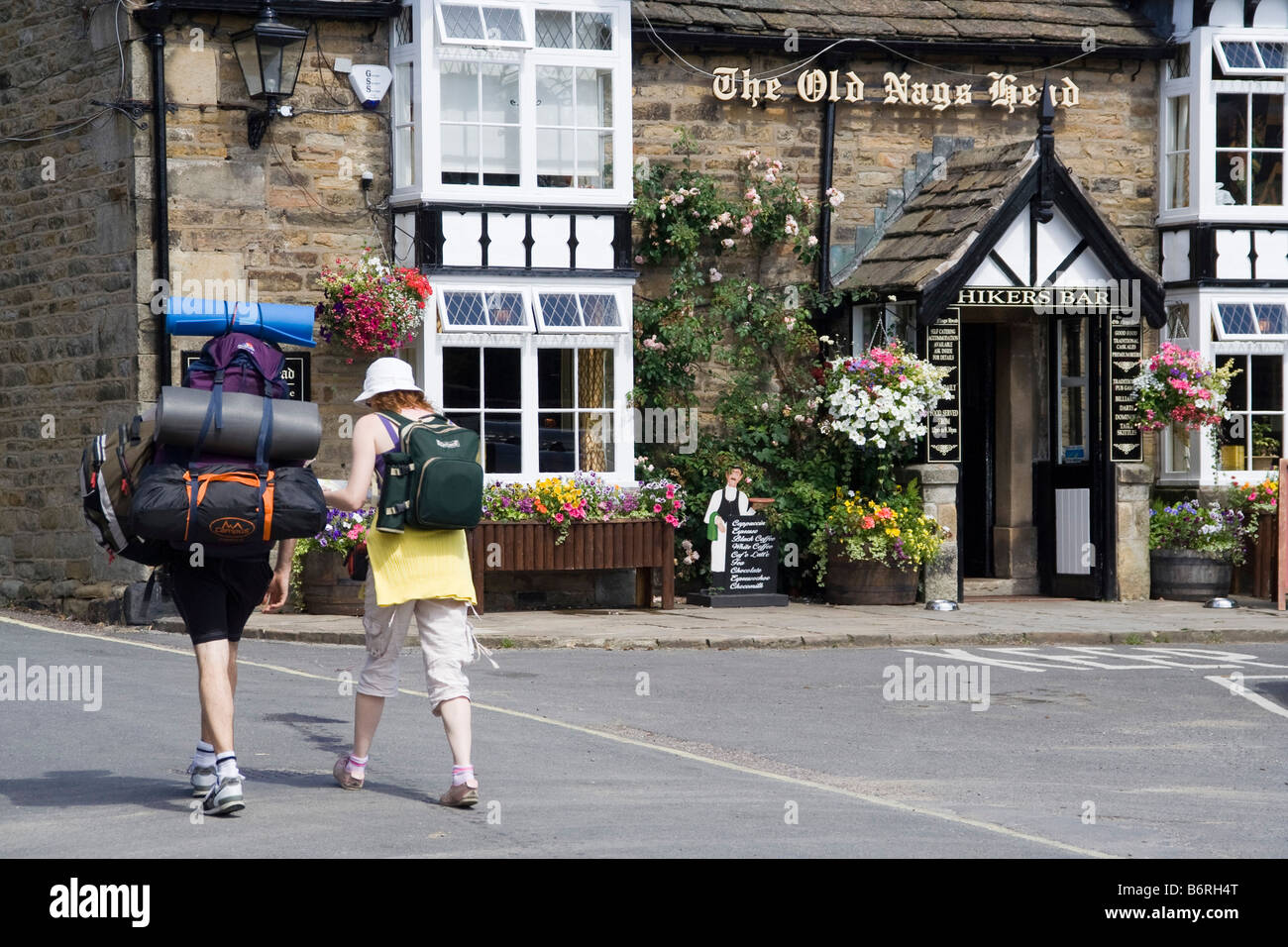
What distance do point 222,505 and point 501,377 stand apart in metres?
10.0

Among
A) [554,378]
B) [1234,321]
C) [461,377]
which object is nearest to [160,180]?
[461,377]

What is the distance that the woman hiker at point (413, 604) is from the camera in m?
6.96

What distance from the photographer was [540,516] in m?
15.8

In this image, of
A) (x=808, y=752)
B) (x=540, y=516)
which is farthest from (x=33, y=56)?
(x=808, y=752)

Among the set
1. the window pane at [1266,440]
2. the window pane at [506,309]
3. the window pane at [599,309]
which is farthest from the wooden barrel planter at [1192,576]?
the window pane at [506,309]

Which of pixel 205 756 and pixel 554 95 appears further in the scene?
pixel 554 95

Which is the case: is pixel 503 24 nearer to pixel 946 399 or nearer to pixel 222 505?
pixel 946 399

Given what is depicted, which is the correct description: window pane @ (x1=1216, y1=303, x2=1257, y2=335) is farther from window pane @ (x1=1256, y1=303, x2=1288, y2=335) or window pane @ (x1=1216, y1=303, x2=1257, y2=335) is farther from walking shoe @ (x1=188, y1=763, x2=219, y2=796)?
walking shoe @ (x1=188, y1=763, x2=219, y2=796)

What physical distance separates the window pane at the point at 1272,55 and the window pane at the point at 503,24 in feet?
25.3

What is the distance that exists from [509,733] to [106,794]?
2.43 meters

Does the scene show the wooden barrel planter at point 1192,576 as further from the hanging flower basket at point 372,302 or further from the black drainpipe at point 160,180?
the black drainpipe at point 160,180

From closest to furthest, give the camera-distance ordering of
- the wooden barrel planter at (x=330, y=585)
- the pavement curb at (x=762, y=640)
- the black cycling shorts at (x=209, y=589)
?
the black cycling shorts at (x=209, y=589)
the pavement curb at (x=762, y=640)
the wooden barrel planter at (x=330, y=585)

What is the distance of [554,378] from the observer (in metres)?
16.7

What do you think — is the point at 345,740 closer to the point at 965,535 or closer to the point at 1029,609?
the point at 1029,609
